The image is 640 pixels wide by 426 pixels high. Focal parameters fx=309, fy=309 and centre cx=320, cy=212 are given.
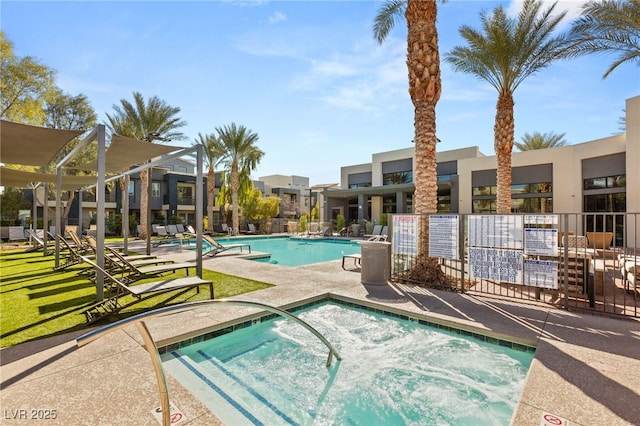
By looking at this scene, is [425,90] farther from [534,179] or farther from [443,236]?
[534,179]

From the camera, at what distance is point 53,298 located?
20.3 ft

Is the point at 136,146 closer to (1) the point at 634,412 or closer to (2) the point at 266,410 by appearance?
(2) the point at 266,410

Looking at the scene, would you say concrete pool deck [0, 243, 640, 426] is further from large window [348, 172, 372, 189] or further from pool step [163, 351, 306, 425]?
large window [348, 172, 372, 189]

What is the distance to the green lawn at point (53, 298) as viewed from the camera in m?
4.57

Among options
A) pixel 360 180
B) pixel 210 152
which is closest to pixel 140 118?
pixel 210 152

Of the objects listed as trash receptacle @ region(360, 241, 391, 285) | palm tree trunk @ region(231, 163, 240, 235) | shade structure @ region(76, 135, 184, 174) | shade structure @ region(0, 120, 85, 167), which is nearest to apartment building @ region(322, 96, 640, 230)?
palm tree trunk @ region(231, 163, 240, 235)

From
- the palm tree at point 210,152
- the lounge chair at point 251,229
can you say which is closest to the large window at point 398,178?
the lounge chair at point 251,229

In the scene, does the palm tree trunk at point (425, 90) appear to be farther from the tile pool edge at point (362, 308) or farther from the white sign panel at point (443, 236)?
the tile pool edge at point (362, 308)

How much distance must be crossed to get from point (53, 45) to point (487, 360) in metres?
14.3

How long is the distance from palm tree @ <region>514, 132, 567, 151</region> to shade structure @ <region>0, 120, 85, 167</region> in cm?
3369

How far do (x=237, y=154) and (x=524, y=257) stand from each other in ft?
79.7

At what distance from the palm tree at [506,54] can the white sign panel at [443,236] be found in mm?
7592

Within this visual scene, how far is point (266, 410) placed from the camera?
3.07m

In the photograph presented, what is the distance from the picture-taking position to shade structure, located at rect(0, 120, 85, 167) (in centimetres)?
588
